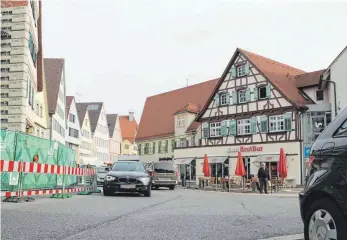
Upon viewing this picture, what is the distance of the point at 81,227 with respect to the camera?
23.8 ft

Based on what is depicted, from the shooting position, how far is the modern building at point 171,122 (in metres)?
54.3

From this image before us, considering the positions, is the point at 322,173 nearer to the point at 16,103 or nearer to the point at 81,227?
the point at 81,227

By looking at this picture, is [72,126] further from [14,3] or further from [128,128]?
[128,128]

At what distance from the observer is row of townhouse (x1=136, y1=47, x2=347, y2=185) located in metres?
37.2

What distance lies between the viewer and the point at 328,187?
4910 mm

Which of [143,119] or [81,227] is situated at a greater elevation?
[143,119]

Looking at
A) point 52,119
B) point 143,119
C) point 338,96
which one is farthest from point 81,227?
point 143,119

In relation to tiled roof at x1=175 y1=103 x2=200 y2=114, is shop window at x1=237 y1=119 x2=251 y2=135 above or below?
below

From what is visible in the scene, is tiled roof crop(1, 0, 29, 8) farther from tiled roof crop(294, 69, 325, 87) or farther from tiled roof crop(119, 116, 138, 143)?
tiled roof crop(119, 116, 138, 143)

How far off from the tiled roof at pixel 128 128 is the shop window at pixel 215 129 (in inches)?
2559

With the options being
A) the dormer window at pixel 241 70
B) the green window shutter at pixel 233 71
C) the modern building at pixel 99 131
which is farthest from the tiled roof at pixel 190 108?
the modern building at pixel 99 131

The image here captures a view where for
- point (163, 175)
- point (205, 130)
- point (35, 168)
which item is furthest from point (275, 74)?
point (35, 168)

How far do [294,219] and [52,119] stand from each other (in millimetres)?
38832

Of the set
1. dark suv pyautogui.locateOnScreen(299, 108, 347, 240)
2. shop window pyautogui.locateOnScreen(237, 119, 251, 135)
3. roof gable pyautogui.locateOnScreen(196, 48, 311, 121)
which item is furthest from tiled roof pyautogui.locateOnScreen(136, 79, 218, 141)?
dark suv pyautogui.locateOnScreen(299, 108, 347, 240)
